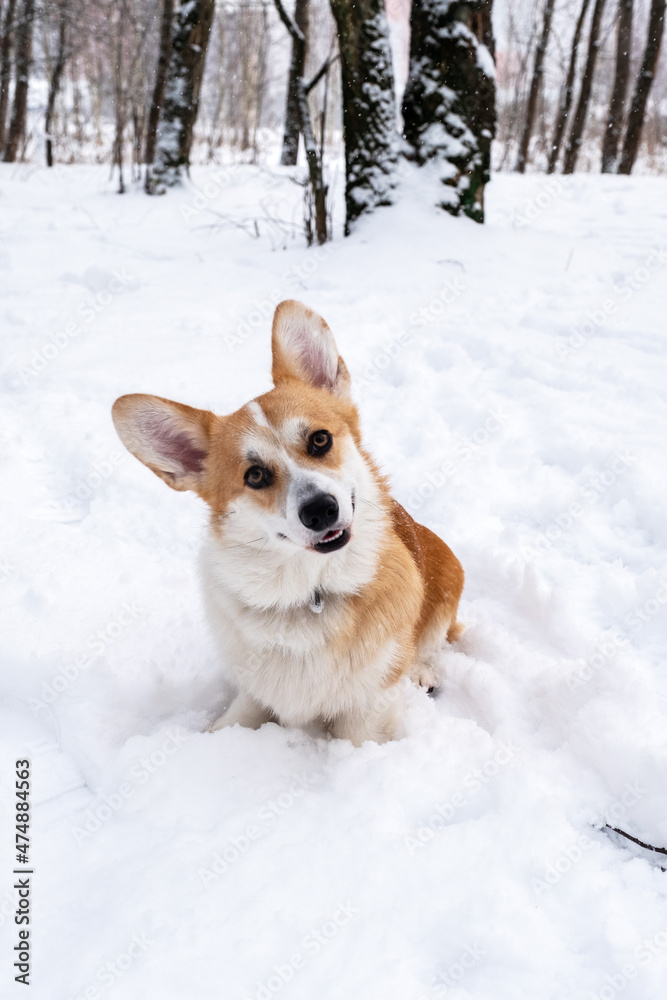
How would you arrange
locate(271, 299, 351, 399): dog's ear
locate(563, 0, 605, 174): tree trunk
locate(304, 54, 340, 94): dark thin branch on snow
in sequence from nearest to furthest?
locate(271, 299, 351, 399): dog's ear → locate(304, 54, 340, 94): dark thin branch on snow → locate(563, 0, 605, 174): tree trunk

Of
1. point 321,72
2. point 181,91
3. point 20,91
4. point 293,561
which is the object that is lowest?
point 293,561

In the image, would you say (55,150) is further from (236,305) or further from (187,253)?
(236,305)

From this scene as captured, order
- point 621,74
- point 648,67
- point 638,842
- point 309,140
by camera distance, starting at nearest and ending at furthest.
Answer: point 638,842 < point 309,140 < point 648,67 < point 621,74

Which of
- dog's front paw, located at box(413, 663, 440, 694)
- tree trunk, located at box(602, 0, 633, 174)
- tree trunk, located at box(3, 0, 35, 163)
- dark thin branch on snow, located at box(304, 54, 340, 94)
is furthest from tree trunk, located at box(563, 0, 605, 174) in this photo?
dog's front paw, located at box(413, 663, 440, 694)

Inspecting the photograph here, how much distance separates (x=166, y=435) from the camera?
86.4 inches

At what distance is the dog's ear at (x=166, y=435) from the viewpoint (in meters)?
2.02

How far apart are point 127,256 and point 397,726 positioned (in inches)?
227

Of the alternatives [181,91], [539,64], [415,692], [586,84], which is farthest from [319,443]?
[539,64]

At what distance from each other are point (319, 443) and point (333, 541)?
388 mm

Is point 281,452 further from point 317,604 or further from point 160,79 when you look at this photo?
point 160,79

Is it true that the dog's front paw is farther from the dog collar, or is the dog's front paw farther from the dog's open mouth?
the dog's open mouth

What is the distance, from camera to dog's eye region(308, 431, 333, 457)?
2.03 meters

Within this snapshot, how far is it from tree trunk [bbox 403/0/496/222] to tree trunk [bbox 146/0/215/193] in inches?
157

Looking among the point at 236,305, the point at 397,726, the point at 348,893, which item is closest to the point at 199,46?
the point at 236,305
